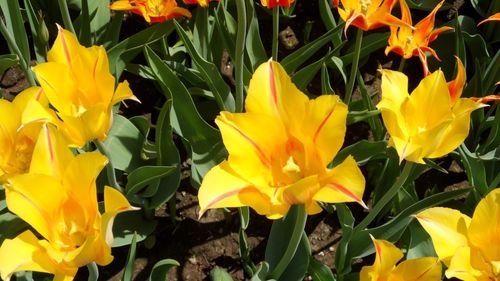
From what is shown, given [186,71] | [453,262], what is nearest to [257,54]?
[186,71]

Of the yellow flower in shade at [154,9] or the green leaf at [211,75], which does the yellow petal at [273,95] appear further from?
the yellow flower in shade at [154,9]

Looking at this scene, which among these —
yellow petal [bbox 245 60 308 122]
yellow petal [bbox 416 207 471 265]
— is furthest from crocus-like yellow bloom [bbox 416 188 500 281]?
yellow petal [bbox 245 60 308 122]

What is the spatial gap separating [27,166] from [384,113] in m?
0.78

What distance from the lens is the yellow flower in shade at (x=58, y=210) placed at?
123 cm

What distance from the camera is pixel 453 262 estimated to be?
4.25 ft

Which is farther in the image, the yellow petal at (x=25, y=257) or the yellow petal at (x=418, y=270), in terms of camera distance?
the yellow petal at (x=418, y=270)

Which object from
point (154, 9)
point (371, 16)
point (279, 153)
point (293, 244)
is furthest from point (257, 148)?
point (154, 9)

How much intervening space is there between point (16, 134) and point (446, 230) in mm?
935

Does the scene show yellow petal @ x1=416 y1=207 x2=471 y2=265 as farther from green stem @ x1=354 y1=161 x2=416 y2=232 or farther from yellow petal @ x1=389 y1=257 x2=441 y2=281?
green stem @ x1=354 y1=161 x2=416 y2=232

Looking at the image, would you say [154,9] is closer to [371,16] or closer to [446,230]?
[371,16]

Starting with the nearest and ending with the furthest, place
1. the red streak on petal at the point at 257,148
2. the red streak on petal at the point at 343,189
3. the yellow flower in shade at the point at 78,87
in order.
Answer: the red streak on petal at the point at 343,189 < the red streak on petal at the point at 257,148 < the yellow flower in shade at the point at 78,87

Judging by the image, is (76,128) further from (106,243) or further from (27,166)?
(106,243)

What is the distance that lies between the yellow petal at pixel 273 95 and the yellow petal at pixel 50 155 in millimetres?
368

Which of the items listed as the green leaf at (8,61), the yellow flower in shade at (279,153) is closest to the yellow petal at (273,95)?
the yellow flower in shade at (279,153)
